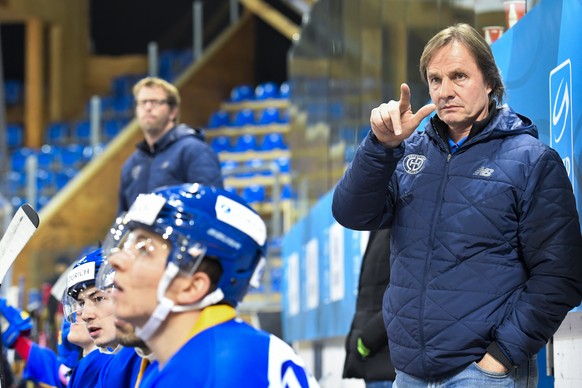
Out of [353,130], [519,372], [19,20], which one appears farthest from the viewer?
[19,20]

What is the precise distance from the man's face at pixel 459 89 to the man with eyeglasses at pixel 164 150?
2793 mm

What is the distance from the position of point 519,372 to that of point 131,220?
4.26 ft

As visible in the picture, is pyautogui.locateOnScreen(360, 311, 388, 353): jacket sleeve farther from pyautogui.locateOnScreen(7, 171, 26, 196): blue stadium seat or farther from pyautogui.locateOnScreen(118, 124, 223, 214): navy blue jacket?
pyautogui.locateOnScreen(7, 171, 26, 196): blue stadium seat

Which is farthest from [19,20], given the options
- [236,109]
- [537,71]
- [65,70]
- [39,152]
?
[537,71]

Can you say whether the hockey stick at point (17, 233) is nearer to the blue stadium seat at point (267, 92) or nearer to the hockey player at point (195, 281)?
the hockey player at point (195, 281)

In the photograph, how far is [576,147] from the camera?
11.6 ft

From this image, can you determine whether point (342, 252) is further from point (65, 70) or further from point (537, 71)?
point (65, 70)

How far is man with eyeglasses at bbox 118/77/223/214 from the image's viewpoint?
20.0 feet

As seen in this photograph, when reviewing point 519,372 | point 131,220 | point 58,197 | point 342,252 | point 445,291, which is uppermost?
point 131,220

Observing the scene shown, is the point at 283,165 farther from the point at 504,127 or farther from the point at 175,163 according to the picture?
the point at 504,127

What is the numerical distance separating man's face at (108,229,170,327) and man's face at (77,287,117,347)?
1215 millimetres

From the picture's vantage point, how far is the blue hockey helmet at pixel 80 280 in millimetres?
3885

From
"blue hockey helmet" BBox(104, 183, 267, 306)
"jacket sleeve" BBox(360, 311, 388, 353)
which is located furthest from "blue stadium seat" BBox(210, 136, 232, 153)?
"blue hockey helmet" BBox(104, 183, 267, 306)

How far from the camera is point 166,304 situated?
90.7 inches
